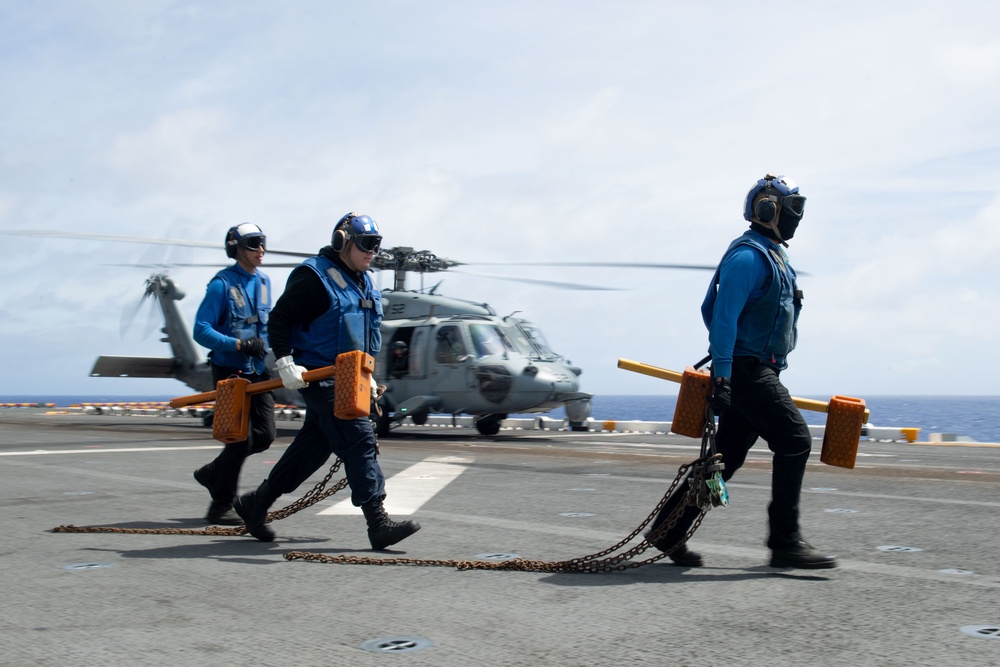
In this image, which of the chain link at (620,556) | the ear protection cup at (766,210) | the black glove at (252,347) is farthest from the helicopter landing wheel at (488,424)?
the ear protection cup at (766,210)

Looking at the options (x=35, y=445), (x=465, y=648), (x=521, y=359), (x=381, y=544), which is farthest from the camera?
(x=521, y=359)

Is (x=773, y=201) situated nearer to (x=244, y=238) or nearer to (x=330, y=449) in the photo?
(x=330, y=449)

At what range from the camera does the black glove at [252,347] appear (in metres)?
6.51

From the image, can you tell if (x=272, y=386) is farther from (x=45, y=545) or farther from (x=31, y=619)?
(x=31, y=619)

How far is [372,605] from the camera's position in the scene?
13.4ft

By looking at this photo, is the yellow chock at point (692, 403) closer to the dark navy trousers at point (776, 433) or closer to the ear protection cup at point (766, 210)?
the dark navy trousers at point (776, 433)

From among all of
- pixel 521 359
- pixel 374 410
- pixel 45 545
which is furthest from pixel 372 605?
pixel 521 359

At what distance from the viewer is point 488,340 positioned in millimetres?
19172

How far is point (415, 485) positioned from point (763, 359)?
4.47 m

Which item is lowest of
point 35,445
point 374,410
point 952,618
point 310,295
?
point 35,445

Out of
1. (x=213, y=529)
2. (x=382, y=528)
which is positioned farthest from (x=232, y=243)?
(x=382, y=528)

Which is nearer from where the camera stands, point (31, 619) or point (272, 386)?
point (31, 619)

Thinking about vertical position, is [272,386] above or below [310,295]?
below

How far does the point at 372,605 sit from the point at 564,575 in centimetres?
104
